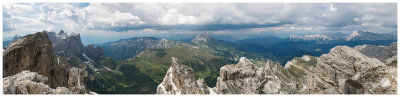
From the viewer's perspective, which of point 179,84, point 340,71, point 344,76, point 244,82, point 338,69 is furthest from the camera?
point 244,82

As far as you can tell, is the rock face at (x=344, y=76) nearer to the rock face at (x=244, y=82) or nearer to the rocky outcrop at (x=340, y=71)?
the rocky outcrop at (x=340, y=71)

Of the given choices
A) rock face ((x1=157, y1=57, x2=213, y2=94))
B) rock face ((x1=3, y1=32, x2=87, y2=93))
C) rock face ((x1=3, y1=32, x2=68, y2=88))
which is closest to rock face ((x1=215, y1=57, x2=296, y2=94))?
rock face ((x1=157, y1=57, x2=213, y2=94))

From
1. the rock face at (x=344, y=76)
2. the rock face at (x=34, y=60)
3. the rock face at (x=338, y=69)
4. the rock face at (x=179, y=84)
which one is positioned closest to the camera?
the rock face at (x=344, y=76)

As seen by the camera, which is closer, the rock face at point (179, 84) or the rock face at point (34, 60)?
the rock face at point (179, 84)

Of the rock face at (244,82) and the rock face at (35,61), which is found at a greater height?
the rock face at (35,61)

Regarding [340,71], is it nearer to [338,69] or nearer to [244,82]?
[338,69]

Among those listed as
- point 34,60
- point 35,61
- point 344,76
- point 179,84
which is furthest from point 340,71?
point 34,60

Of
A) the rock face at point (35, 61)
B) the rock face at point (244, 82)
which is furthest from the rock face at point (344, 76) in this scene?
the rock face at point (35, 61)

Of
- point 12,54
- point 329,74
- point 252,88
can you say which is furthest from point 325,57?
point 12,54

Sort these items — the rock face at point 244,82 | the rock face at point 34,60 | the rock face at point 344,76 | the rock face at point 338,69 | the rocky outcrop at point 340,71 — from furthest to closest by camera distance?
the rock face at point 244,82 → the rock face at point 34,60 → the rock face at point 338,69 → the rocky outcrop at point 340,71 → the rock face at point 344,76

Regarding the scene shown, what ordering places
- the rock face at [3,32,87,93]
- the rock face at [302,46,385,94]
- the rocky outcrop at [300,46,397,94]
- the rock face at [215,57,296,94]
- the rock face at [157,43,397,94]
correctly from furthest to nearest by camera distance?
the rock face at [215,57,296,94] → the rock face at [3,32,87,93] → the rock face at [302,46,385,94] → the rocky outcrop at [300,46,397,94] → the rock face at [157,43,397,94]

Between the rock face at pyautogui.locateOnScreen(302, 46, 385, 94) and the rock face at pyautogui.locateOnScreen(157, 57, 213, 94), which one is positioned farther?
the rock face at pyautogui.locateOnScreen(157, 57, 213, 94)

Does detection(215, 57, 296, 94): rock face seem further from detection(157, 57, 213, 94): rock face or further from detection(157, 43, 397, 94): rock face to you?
detection(157, 57, 213, 94): rock face
